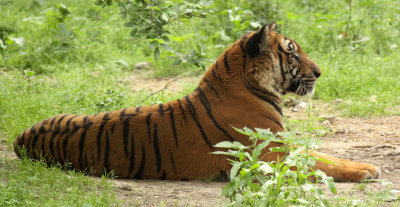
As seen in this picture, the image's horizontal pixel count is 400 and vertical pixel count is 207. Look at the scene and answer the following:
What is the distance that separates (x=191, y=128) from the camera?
4.16m

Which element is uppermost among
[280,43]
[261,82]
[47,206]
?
[280,43]

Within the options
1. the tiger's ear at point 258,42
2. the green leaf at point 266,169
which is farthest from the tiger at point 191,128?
the green leaf at point 266,169

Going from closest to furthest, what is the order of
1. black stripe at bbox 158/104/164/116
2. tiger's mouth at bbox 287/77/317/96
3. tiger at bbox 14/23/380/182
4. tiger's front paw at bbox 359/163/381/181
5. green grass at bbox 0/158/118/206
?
green grass at bbox 0/158/118/206
tiger's front paw at bbox 359/163/381/181
tiger at bbox 14/23/380/182
black stripe at bbox 158/104/164/116
tiger's mouth at bbox 287/77/317/96

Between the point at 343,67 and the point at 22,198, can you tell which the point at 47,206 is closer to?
the point at 22,198

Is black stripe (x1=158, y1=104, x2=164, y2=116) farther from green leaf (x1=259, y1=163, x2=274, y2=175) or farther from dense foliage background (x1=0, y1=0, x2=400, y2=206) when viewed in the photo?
green leaf (x1=259, y1=163, x2=274, y2=175)

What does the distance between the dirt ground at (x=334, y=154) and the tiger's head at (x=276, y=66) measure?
2.74ft

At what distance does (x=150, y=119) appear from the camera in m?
4.22

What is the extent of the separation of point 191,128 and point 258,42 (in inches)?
32.9

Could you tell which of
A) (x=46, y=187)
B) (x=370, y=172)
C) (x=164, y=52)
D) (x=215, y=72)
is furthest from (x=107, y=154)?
(x=164, y=52)

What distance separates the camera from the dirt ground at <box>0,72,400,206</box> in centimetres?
364

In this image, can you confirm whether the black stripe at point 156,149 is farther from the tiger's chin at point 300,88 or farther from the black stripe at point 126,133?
the tiger's chin at point 300,88

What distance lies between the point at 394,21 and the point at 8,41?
5.99 meters

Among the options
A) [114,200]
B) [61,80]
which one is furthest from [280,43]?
[61,80]

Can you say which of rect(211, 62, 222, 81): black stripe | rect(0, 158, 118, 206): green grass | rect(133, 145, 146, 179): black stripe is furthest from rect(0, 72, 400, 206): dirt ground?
rect(211, 62, 222, 81): black stripe
